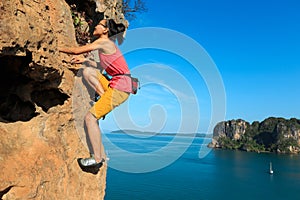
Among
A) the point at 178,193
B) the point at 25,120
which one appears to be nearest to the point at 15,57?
the point at 25,120

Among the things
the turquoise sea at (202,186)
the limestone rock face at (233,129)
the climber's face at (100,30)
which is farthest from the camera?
the limestone rock face at (233,129)

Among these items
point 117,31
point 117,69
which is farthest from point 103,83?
point 117,31

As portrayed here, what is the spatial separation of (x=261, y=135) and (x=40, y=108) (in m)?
155

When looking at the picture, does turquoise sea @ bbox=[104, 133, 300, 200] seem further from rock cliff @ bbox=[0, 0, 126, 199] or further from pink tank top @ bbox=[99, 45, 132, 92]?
pink tank top @ bbox=[99, 45, 132, 92]

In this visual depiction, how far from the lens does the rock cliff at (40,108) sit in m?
2.78

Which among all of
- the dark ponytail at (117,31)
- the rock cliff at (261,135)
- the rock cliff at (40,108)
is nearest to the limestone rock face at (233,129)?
the rock cliff at (261,135)

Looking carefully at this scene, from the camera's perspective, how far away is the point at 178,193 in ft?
131

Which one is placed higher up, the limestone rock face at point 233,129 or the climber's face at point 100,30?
the limestone rock face at point 233,129

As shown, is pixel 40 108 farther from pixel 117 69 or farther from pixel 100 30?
pixel 100 30

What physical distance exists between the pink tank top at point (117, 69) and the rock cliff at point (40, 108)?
52 cm

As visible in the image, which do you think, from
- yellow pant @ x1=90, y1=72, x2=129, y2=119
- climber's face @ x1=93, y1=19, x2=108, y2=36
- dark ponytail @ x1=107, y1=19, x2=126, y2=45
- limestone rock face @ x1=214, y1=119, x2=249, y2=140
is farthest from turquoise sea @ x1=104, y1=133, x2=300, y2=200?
limestone rock face @ x1=214, y1=119, x2=249, y2=140

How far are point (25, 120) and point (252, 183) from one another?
5673 cm

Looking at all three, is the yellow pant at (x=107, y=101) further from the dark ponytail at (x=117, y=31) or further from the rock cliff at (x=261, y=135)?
the rock cliff at (x=261, y=135)

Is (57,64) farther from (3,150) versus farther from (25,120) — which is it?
(3,150)
